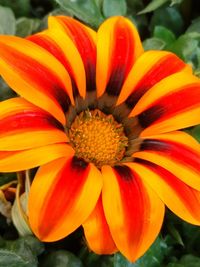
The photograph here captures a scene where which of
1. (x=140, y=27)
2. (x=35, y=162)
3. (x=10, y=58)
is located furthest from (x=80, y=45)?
(x=140, y=27)

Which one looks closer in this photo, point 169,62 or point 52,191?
point 52,191

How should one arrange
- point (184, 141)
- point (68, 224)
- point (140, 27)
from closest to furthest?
point (68, 224) → point (184, 141) → point (140, 27)

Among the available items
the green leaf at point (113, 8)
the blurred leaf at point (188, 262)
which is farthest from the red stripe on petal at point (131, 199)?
the green leaf at point (113, 8)

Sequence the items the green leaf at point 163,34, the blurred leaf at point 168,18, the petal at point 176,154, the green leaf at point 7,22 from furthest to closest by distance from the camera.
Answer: the blurred leaf at point 168,18
the green leaf at point 163,34
the green leaf at point 7,22
the petal at point 176,154

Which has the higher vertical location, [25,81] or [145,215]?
[25,81]

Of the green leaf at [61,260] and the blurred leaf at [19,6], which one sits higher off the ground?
the blurred leaf at [19,6]

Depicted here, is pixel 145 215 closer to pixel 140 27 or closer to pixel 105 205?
pixel 105 205

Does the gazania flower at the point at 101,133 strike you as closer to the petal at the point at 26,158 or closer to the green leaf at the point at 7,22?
the petal at the point at 26,158
